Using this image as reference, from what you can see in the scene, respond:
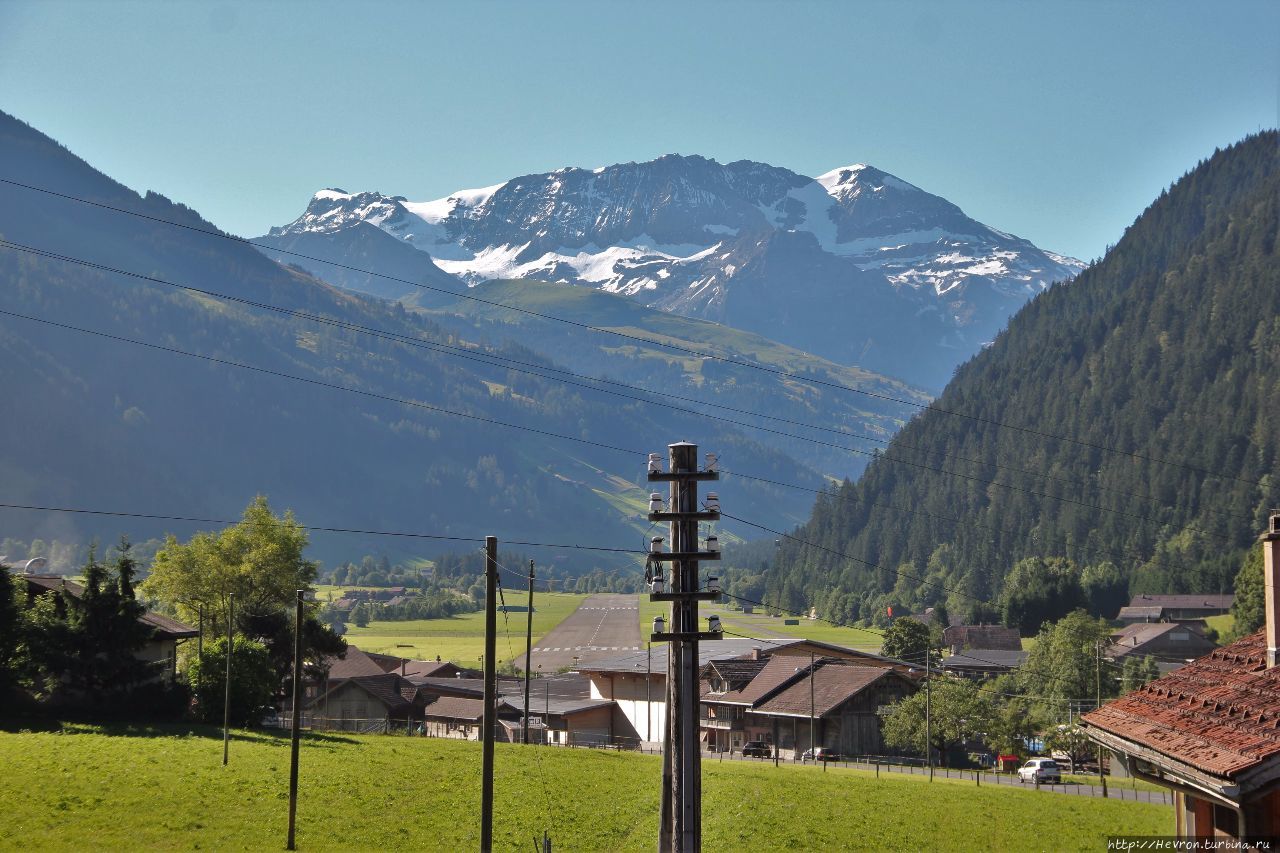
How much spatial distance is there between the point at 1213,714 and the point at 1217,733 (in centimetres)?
91

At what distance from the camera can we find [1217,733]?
13750mm

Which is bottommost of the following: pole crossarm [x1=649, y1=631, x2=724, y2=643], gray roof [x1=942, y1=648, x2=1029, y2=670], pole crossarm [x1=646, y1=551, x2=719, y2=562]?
pole crossarm [x1=649, y1=631, x2=724, y2=643]

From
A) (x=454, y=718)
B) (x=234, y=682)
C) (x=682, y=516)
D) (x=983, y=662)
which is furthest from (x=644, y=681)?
(x=682, y=516)

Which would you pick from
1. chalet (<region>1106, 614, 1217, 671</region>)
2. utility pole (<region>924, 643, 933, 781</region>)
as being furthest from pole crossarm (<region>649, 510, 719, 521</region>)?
chalet (<region>1106, 614, 1217, 671</region>)

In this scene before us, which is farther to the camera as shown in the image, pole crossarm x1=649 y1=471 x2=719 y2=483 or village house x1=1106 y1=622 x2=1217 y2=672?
village house x1=1106 y1=622 x2=1217 y2=672

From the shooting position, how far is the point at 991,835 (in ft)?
159

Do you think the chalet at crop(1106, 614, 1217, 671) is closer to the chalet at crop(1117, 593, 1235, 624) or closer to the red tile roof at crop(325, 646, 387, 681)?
the chalet at crop(1117, 593, 1235, 624)

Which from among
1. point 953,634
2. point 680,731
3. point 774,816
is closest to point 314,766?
point 774,816

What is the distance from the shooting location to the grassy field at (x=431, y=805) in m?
42.8

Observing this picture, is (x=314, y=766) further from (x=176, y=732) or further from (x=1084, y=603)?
(x=1084, y=603)

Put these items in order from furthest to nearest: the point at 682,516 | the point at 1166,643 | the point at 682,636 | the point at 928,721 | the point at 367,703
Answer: the point at 1166,643, the point at 367,703, the point at 928,721, the point at 682,516, the point at 682,636

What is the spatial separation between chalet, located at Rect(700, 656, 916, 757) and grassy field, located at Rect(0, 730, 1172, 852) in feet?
86.4

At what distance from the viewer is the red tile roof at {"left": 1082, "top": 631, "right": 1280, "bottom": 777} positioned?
1277 cm

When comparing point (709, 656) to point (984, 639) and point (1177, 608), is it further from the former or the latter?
point (1177, 608)
